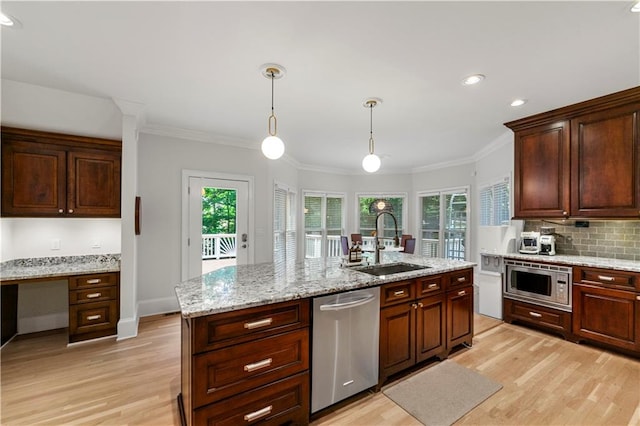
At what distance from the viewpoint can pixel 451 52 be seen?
2.08 meters

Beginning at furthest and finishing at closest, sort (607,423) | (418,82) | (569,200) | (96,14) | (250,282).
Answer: (569,200) < (418,82) < (250,282) < (607,423) < (96,14)

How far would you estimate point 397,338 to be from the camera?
231 centimetres

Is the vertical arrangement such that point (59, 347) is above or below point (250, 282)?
below

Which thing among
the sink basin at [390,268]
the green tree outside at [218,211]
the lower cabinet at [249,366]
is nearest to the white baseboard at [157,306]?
the green tree outside at [218,211]

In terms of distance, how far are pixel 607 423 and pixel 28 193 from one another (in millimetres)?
5443

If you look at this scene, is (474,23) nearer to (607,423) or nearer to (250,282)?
(250,282)

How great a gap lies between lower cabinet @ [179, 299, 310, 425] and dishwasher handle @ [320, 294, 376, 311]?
155 millimetres

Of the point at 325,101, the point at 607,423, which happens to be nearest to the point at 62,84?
the point at 325,101

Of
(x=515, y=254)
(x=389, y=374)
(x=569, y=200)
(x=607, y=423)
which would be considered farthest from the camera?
(x=515, y=254)

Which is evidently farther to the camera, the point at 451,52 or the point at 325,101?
the point at 325,101

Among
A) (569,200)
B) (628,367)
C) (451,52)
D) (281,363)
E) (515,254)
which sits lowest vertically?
(628,367)

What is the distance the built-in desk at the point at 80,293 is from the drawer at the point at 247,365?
2.35 m

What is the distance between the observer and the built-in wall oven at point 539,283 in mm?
3137

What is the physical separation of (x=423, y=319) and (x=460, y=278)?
66cm
